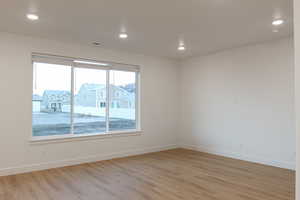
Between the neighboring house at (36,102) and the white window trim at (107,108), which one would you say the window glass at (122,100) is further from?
the neighboring house at (36,102)

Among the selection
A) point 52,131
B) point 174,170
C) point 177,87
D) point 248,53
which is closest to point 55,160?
point 52,131

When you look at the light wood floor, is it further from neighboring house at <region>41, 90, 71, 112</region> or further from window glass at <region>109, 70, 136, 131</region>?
neighboring house at <region>41, 90, 71, 112</region>

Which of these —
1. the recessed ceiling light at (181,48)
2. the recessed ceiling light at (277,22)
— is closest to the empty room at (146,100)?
the recessed ceiling light at (277,22)

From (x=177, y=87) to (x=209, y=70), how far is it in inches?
46.4

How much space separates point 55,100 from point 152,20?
2736 millimetres

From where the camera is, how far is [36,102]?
4.36m

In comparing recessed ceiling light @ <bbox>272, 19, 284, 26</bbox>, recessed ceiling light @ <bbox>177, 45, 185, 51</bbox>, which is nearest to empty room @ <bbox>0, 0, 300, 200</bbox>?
recessed ceiling light @ <bbox>272, 19, 284, 26</bbox>

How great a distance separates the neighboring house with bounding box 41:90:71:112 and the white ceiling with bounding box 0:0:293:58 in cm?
116


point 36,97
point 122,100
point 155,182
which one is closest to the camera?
point 155,182

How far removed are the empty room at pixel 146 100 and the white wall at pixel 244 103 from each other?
0.02 m

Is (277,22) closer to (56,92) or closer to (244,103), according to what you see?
(244,103)

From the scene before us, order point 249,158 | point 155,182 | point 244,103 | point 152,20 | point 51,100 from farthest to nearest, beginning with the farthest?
point 244,103 < point 249,158 < point 51,100 < point 155,182 < point 152,20

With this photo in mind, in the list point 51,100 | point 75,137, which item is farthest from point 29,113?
point 75,137

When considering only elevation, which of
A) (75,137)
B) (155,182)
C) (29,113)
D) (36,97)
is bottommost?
(155,182)
